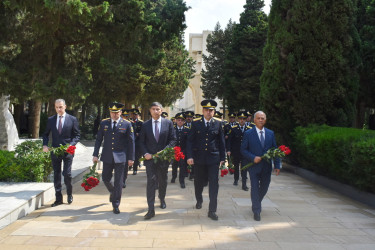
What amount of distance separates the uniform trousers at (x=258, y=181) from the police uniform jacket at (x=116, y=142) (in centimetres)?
228

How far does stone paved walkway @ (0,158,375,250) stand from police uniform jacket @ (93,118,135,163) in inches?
40.9

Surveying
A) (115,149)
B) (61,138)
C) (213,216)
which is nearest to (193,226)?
(213,216)

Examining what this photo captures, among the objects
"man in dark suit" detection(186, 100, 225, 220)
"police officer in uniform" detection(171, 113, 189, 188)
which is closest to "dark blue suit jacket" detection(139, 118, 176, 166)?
"man in dark suit" detection(186, 100, 225, 220)

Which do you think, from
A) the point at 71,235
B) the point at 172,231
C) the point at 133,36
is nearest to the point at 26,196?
the point at 71,235

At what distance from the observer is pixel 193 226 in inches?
212

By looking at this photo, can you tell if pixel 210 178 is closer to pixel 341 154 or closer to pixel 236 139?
pixel 236 139

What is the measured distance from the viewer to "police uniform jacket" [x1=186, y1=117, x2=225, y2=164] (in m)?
5.96

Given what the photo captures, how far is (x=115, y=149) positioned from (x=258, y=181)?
2703mm

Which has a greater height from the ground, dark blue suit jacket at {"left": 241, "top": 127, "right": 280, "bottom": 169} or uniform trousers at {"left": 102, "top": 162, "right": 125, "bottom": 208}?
dark blue suit jacket at {"left": 241, "top": 127, "right": 280, "bottom": 169}

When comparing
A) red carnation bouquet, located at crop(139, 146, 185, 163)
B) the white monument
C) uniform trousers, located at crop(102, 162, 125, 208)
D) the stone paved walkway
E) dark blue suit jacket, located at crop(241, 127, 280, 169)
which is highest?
the white monument

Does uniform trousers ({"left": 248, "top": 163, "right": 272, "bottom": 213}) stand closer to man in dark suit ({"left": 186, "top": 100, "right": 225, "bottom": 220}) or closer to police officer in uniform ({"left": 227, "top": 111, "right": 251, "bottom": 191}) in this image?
man in dark suit ({"left": 186, "top": 100, "right": 225, "bottom": 220})

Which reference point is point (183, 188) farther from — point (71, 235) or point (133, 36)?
point (133, 36)

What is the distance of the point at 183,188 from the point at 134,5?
722 centimetres

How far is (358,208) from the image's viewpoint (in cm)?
699
